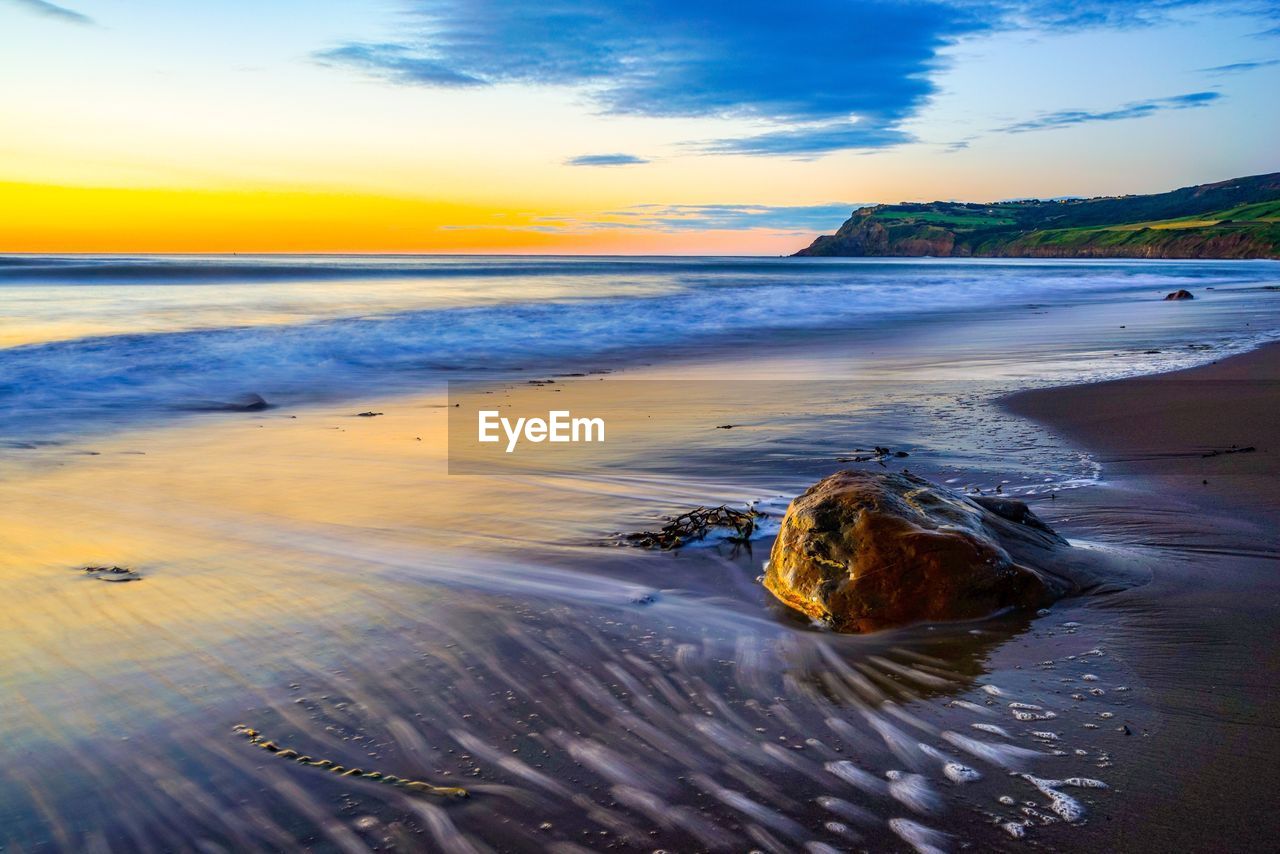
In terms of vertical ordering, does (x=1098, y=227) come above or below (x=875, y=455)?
above

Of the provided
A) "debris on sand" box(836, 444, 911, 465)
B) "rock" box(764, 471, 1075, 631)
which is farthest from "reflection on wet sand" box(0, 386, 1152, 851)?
"debris on sand" box(836, 444, 911, 465)

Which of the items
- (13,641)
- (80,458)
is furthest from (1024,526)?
(80,458)

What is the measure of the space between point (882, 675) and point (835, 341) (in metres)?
17.1

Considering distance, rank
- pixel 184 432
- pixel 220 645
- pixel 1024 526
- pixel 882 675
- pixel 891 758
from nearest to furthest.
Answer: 1. pixel 891 758
2. pixel 882 675
3. pixel 220 645
4. pixel 1024 526
5. pixel 184 432

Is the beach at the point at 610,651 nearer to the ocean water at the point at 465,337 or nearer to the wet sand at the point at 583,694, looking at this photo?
the wet sand at the point at 583,694

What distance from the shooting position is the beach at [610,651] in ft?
7.80

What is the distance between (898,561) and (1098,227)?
16140 cm

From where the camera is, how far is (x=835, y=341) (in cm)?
1967

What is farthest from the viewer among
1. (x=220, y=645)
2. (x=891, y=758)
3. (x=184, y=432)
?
(x=184, y=432)

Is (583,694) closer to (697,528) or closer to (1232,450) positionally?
(697,528)

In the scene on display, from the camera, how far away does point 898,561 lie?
12.0 ft

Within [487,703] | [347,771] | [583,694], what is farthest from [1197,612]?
[347,771]

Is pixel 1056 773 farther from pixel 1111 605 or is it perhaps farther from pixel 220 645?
pixel 220 645

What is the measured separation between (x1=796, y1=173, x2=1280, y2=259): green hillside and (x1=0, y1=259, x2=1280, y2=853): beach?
114m
